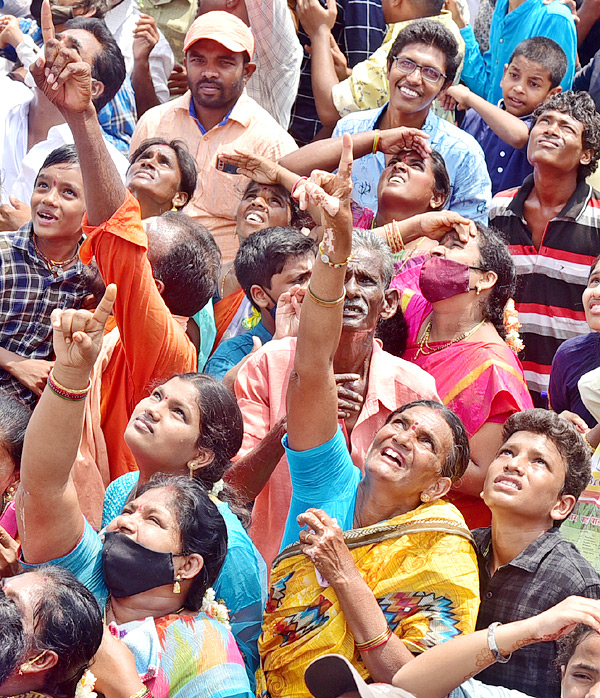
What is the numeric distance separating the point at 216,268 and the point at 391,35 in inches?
93.8

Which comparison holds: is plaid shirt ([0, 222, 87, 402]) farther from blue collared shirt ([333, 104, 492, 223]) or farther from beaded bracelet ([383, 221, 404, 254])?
blue collared shirt ([333, 104, 492, 223])

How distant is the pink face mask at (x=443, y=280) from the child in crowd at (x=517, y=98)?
166cm

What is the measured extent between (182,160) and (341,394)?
1.70 meters

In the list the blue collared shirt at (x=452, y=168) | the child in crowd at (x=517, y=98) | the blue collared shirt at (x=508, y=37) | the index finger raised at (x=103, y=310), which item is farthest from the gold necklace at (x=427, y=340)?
the blue collared shirt at (x=508, y=37)

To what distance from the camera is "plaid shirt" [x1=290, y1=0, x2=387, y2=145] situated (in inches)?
263

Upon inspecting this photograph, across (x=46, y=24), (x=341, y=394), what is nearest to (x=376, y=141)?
(x=341, y=394)

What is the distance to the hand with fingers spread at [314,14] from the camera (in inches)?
253

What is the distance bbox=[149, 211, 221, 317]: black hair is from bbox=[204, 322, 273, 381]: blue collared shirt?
0.73 feet

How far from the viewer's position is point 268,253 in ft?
14.9

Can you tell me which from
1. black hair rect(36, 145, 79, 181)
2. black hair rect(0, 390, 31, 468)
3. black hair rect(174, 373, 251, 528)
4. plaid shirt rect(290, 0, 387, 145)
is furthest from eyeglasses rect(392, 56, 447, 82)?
black hair rect(0, 390, 31, 468)

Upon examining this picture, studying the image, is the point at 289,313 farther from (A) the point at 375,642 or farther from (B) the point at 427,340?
(A) the point at 375,642

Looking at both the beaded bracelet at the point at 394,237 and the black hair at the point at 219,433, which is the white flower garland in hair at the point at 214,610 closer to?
the black hair at the point at 219,433

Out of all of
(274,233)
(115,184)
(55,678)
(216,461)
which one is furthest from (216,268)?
(55,678)

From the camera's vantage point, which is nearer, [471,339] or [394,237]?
[471,339]
